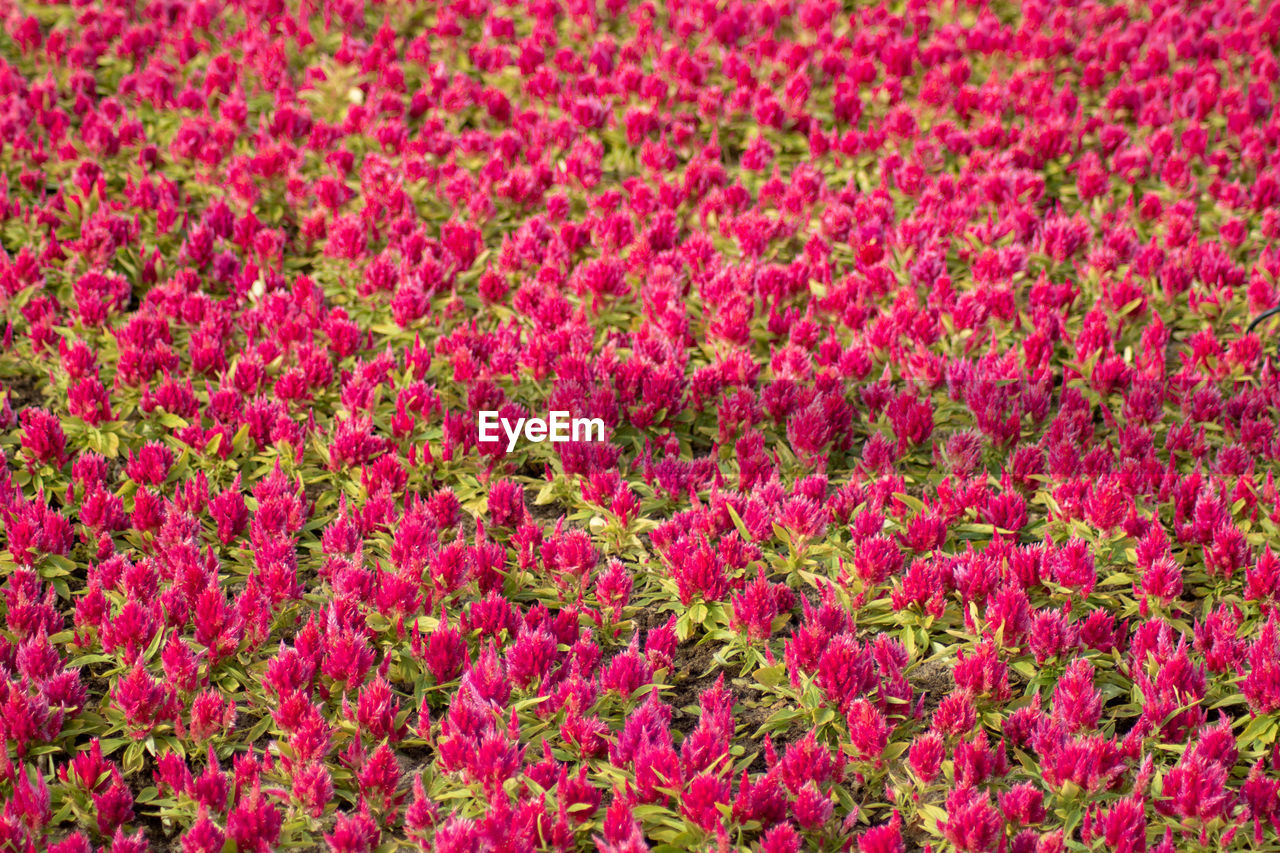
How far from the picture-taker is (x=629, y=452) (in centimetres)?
487

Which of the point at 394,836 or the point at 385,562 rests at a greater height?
the point at 385,562

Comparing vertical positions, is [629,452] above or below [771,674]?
above

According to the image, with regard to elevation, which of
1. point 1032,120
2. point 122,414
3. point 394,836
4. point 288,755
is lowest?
point 394,836

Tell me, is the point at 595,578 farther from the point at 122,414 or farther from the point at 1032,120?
the point at 1032,120

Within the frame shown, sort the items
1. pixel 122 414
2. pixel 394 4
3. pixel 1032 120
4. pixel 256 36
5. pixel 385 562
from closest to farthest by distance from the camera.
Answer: pixel 385 562, pixel 122 414, pixel 1032 120, pixel 256 36, pixel 394 4

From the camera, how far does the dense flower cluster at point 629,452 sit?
3363 millimetres

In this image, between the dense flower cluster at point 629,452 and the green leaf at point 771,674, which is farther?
the green leaf at point 771,674

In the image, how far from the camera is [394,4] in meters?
8.38

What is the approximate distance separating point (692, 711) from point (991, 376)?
2.06 meters

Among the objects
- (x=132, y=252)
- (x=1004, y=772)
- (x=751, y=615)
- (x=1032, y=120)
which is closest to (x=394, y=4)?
(x=132, y=252)

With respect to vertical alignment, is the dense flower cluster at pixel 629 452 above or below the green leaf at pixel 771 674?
above

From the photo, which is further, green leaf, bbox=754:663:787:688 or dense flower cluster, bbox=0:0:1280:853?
green leaf, bbox=754:663:787:688

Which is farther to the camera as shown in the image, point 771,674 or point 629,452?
point 629,452

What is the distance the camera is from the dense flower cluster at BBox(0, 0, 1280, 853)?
3.36 metres
